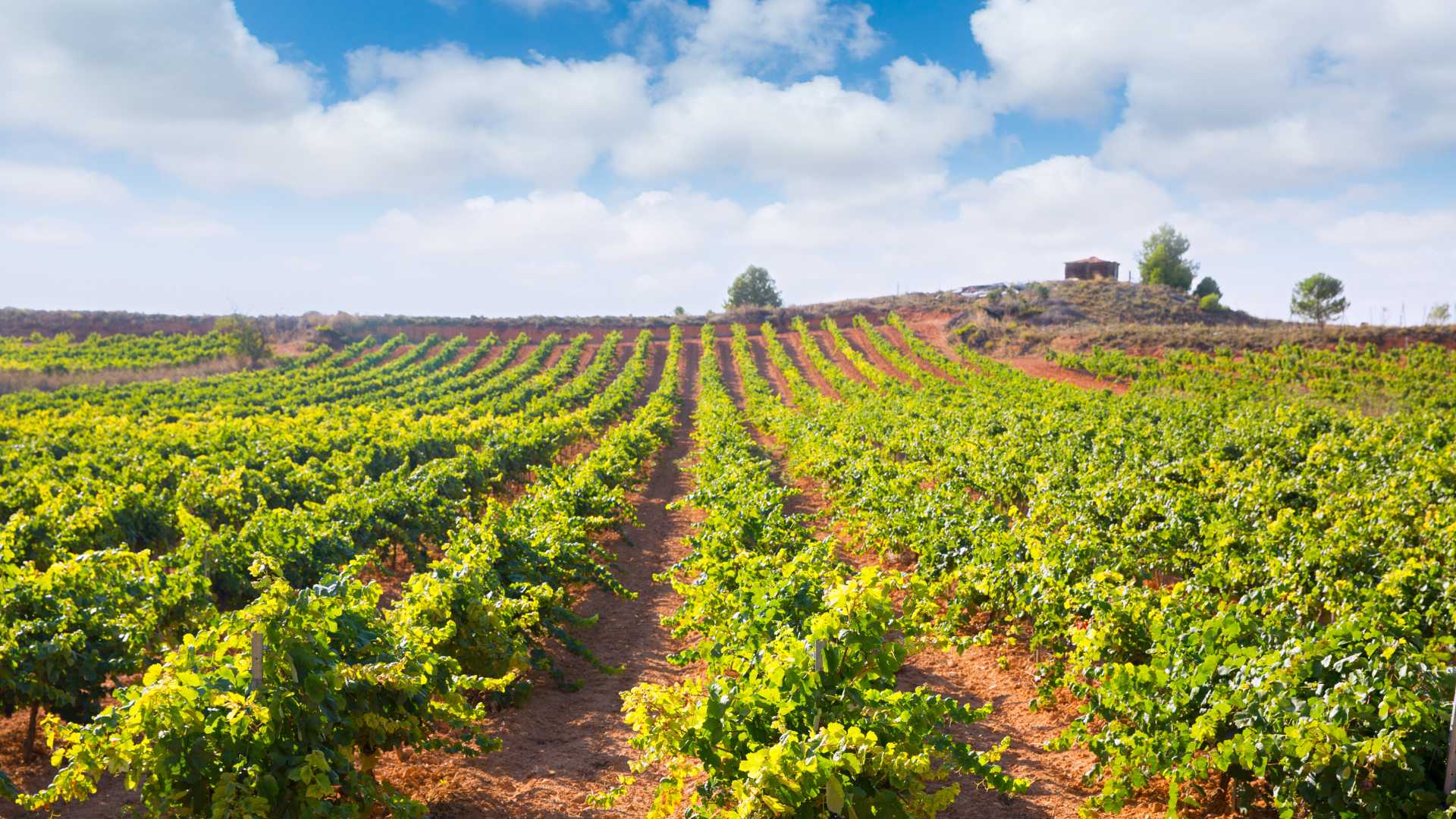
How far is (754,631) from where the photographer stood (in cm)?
648

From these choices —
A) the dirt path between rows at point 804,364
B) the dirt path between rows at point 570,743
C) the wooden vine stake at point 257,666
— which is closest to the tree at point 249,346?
the dirt path between rows at point 804,364

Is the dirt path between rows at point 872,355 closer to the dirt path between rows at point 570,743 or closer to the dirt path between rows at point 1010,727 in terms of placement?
the dirt path between rows at point 570,743

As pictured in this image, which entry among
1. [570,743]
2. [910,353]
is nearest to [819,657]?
[570,743]

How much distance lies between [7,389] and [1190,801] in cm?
5777

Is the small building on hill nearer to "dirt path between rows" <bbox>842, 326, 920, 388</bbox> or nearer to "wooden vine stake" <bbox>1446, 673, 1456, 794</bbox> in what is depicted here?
"dirt path between rows" <bbox>842, 326, 920, 388</bbox>

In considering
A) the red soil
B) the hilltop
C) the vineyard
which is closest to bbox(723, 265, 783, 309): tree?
the hilltop

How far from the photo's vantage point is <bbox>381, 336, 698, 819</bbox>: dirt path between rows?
6.44 m

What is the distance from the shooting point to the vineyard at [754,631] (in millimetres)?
4781

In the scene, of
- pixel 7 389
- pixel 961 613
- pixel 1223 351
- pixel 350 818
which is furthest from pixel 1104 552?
pixel 7 389

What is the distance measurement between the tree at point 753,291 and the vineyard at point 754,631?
255 feet

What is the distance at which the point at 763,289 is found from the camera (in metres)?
98.3

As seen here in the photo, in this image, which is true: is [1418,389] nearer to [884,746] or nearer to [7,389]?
[884,746]

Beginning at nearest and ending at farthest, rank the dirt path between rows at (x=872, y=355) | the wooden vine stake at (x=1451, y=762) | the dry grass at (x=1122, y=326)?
the wooden vine stake at (x=1451, y=762), the dirt path between rows at (x=872, y=355), the dry grass at (x=1122, y=326)

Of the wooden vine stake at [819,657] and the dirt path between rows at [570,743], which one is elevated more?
the wooden vine stake at [819,657]
